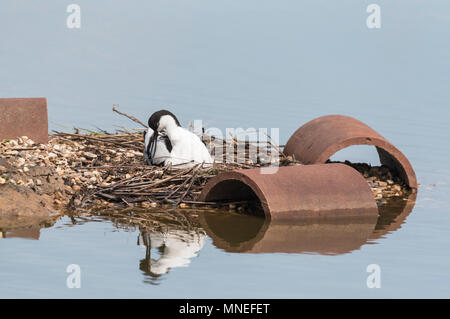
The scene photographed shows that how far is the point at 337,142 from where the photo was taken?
585 inches

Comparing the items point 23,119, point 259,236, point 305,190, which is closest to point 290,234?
point 259,236

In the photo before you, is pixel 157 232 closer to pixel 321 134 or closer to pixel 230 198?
pixel 230 198

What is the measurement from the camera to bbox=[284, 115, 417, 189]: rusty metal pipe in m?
14.9

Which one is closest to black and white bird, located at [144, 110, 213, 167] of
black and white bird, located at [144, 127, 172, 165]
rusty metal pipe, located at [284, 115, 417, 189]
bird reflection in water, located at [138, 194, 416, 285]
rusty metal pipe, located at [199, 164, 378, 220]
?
black and white bird, located at [144, 127, 172, 165]

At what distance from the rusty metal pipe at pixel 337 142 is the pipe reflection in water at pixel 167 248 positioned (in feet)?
10.4

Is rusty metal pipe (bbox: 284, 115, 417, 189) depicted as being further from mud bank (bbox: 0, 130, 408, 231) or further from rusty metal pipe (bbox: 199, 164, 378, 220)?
rusty metal pipe (bbox: 199, 164, 378, 220)

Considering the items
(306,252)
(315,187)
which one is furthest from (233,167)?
(306,252)

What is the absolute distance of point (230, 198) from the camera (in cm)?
1381

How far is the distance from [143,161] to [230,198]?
1891 mm

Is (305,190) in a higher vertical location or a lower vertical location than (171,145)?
lower

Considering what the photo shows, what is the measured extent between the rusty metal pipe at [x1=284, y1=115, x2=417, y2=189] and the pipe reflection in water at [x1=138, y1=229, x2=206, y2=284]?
10.4 ft

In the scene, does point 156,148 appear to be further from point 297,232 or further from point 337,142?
point 297,232

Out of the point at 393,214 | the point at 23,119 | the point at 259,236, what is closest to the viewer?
the point at 259,236

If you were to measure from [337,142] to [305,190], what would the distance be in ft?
6.71
